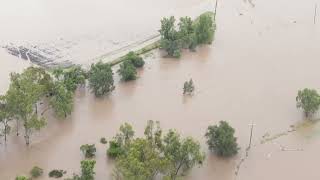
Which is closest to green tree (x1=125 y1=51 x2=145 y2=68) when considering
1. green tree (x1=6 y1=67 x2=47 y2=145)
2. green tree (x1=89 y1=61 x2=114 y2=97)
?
green tree (x1=89 y1=61 x2=114 y2=97)

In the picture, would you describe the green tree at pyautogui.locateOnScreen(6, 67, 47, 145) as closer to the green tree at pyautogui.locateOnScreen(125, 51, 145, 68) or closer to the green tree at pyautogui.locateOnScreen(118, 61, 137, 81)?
the green tree at pyautogui.locateOnScreen(118, 61, 137, 81)

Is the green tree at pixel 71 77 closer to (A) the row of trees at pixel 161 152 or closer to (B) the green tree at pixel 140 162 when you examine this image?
(A) the row of trees at pixel 161 152

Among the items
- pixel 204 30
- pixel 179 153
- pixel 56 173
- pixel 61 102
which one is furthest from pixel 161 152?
pixel 204 30

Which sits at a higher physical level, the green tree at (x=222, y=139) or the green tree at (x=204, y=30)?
the green tree at (x=204, y=30)

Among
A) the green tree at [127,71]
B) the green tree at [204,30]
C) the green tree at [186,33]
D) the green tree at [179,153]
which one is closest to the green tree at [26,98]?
the green tree at [127,71]

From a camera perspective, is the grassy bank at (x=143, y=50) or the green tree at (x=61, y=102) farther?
the grassy bank at (x=143, y=50)

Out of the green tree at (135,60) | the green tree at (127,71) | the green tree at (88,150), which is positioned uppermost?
the green tree at (135,60)

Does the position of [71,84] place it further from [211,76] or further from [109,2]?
[109,2]
